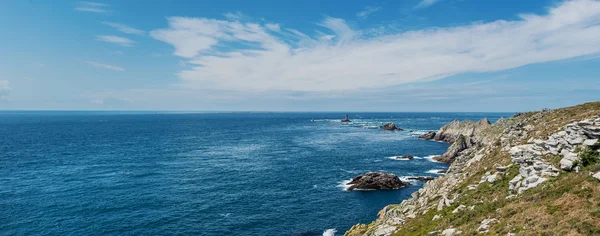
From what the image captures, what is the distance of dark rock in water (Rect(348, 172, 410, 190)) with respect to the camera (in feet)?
236

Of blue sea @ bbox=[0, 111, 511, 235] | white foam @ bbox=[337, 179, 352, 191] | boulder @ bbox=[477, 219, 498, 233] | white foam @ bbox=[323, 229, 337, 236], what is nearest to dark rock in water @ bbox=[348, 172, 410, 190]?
white foam @ bbox=[337, 179, 352, 191]

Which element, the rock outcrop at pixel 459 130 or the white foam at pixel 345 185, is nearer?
the white foam at pixel 345 185

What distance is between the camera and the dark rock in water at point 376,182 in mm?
71938

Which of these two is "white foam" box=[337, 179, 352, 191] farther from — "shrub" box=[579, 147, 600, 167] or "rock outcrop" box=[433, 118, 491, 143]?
"rock outcrop" box=[433, 118, 491, 143]

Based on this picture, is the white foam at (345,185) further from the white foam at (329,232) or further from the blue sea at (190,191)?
the white foam at (329,232)

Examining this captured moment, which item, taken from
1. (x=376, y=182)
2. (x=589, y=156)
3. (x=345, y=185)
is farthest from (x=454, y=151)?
(x=589, y=156)

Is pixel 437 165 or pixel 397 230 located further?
pixel 437 165

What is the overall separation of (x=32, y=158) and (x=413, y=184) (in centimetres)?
11701

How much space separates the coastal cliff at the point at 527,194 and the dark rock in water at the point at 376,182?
35.1m

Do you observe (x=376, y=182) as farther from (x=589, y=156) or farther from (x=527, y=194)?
(x=589, y=156)

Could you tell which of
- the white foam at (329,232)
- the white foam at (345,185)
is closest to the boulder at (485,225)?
the white foam at (329,232)

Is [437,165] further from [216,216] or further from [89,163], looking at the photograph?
[89,163]

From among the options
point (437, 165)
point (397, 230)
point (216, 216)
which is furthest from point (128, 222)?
point (437, 165)

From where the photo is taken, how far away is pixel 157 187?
72.9 m
